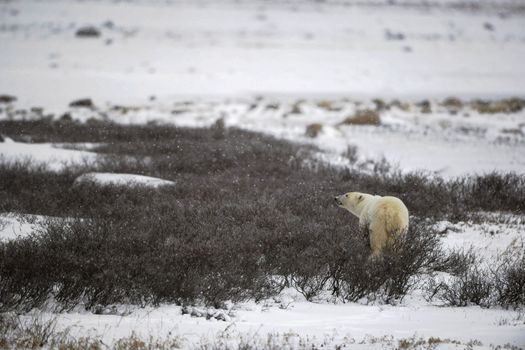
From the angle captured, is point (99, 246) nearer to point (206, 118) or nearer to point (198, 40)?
point (206, 118)

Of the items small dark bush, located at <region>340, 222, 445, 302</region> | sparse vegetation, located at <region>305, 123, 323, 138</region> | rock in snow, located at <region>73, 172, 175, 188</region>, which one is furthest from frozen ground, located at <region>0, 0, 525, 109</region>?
small dark bush, located at <region>340, 222, 445, 302</region>

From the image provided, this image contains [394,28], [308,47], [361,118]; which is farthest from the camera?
[394,28]

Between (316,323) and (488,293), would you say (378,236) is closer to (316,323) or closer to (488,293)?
(488,293)

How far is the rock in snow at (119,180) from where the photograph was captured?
9102mm

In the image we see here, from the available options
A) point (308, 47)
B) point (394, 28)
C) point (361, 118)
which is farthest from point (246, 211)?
point (394, 28)

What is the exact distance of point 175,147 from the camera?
1321cm

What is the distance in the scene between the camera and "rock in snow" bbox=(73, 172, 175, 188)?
358 inches

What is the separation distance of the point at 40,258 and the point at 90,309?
0.91 meters

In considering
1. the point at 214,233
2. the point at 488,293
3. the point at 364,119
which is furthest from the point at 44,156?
the point at 364,119

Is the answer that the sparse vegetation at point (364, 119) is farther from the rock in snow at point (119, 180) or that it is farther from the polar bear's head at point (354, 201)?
the polar bear's head at point (354, 201)

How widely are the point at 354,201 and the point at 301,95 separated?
25.8 m

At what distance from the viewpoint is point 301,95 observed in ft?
106

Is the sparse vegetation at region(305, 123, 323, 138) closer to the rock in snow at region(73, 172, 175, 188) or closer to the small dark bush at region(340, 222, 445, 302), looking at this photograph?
the rock in snow at region(73, 172, 175, 188)

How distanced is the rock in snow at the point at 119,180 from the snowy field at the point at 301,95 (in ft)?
0.20
